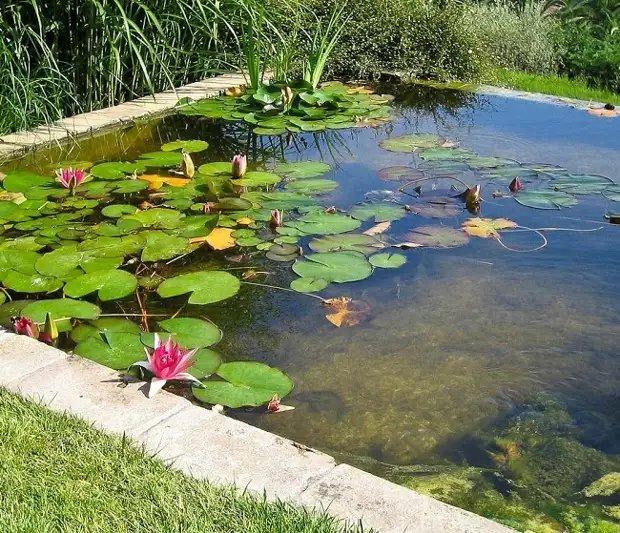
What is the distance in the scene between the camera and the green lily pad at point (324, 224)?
336 cm

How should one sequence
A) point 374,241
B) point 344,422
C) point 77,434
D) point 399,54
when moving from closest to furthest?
point 77,434, point 344,422, point 374,241, point 399,54

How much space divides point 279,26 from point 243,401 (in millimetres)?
4556

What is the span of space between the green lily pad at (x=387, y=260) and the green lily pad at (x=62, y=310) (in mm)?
1045

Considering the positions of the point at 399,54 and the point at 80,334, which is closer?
the point at 80,334

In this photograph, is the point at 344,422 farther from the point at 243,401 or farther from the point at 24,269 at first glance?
the point at 24,269

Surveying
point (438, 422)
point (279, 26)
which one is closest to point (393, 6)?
point (279, 26)

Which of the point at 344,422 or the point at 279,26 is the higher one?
the point at 279,26

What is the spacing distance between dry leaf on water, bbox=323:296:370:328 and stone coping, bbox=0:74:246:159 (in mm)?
2271

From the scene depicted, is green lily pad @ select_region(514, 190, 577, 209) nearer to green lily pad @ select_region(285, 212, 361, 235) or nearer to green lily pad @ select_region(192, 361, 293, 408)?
green lily pad @ select_region(285, 212, 361, 235)

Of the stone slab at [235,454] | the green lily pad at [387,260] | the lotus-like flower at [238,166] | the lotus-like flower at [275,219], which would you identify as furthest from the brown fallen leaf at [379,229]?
the stone slab at [235,454]

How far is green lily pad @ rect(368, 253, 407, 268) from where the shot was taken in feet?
10.0

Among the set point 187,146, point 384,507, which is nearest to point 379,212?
point 187,146

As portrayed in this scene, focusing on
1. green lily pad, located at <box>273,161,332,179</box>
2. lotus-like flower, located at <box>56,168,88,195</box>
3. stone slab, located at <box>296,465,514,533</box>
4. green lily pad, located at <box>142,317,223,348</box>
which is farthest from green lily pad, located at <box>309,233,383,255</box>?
stone slab, located at <box>296,465,514,533</box>

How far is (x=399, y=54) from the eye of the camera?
674cm
